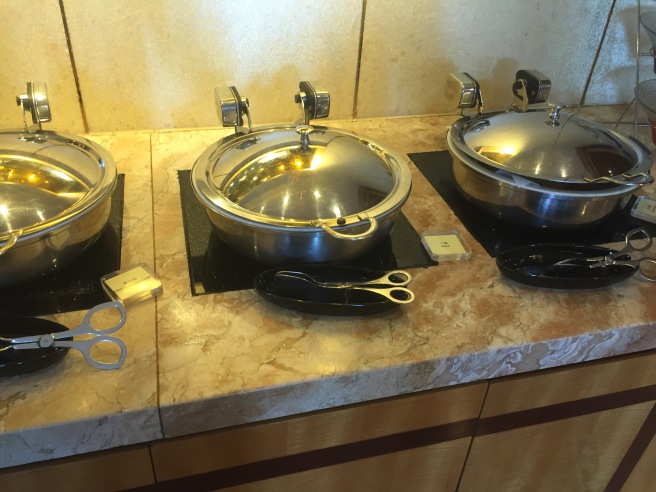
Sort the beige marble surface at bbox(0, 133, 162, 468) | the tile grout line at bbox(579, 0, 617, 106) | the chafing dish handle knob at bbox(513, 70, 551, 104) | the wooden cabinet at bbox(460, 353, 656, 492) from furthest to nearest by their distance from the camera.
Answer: the tile grout line at bbox(579, 0, 617, 106), the chafing dish handle knob at bbox(513, 70, 551, 104), the wooden cabinet at bbox(460, 353, 656, 492), the beige marble surface at bbox(0, 133, 162, 468)

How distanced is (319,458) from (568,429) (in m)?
0.41

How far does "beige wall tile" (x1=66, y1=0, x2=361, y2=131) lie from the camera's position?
969mm

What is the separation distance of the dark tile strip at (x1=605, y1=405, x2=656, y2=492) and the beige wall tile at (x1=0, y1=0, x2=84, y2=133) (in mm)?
1120

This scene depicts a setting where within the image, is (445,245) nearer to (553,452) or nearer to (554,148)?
(554,148)

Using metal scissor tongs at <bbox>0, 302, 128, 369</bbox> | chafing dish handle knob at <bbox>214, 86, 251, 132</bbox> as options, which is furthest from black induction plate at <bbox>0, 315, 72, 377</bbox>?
chafing dish handle knob at <bbox>214, 86, 251, 132</bbox>

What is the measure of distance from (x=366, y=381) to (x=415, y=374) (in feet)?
0.20

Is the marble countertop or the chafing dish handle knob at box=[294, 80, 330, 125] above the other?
the chafing dish handle knob at box=[294, 80, 330, 125]

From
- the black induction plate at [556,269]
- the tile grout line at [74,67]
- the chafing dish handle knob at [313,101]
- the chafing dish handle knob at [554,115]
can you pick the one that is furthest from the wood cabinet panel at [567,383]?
the tile grout line at [74,67]

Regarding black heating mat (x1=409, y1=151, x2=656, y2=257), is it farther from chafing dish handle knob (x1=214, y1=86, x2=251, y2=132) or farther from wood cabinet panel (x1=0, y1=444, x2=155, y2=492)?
wood cabinet panel (x1=0, y1=444, x2=155, y2=492)

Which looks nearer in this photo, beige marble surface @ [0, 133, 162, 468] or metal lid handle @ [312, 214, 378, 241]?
beige marble surface @ [0, 133, 162, 468]

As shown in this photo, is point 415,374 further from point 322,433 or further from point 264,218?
point 264,218

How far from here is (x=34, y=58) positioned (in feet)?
3.14

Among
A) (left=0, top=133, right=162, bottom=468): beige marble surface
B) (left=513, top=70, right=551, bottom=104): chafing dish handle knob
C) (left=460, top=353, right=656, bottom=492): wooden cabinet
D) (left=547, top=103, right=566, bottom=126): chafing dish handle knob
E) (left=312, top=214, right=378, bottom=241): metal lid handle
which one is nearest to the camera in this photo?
(left=0, top=133, right=162, bottom=468): beige marble surface

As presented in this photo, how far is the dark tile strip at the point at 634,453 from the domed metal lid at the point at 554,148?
1.28ft
